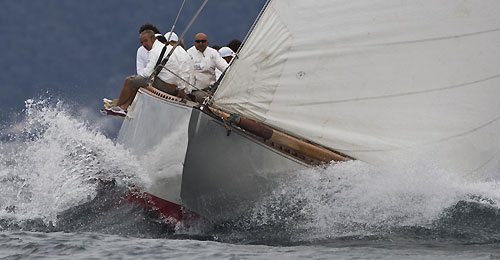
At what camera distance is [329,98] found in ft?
31.0

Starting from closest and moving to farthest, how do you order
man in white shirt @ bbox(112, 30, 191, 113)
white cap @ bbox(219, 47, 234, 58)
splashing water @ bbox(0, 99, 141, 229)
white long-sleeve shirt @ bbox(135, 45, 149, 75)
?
1. splashing water @ bbox(0, 99, 141, 229)
2. man in white shirt @ bbox(112, 30, 191, 113)
3. white long-sleeve shirt @ bbox(135, 45, 149, 75)
4. white cap @ bbox(219, 47, 234, 58)

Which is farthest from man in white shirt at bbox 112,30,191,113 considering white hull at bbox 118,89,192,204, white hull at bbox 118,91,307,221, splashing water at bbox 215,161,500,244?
splashing water at bbox 215,161,500,244

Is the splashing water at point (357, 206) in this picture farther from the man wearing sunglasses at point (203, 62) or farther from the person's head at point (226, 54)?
the person's head at point (226, 54)

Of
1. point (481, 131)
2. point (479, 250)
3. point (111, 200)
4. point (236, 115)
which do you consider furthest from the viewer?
point (111, 200)

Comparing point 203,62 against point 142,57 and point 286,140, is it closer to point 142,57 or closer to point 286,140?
point 142,57

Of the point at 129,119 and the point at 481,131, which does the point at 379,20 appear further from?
the point at 129,119

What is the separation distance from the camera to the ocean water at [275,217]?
8.02m

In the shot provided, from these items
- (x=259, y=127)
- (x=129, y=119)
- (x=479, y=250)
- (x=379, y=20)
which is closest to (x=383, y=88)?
(x=379, y=20)

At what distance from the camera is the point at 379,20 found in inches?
368

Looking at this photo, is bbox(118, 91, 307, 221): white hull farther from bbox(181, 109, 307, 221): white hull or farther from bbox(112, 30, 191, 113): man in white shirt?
bbox(112, 30, 191, 113): man in white shirt

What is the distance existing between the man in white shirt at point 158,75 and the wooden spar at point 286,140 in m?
1.39

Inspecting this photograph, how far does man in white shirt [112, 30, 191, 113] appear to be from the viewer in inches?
423

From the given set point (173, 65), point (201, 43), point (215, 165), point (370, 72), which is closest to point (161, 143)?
point (215, 165)

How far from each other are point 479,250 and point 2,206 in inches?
220
